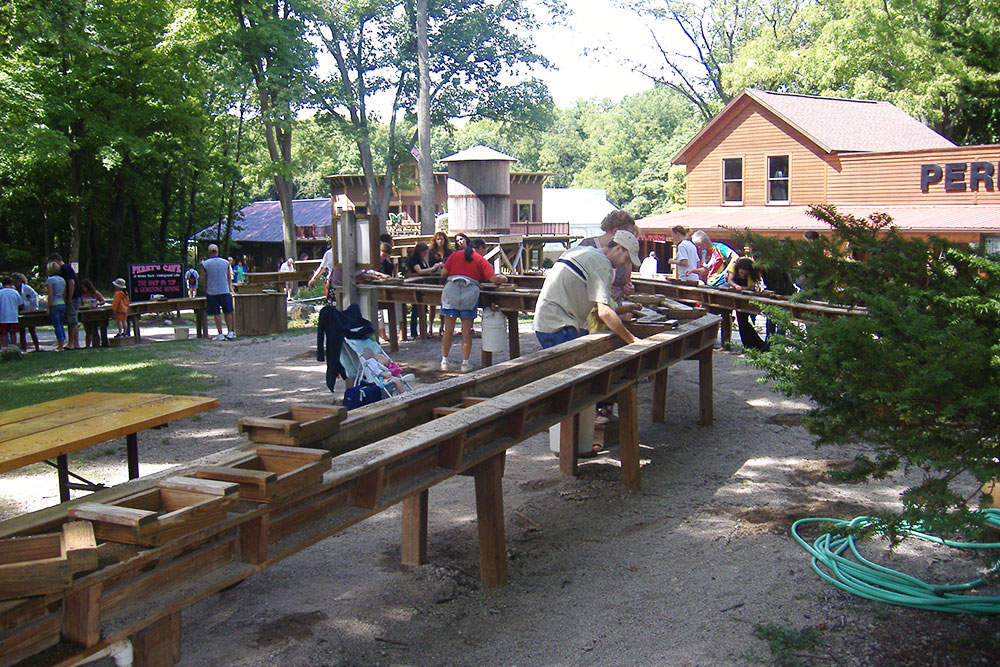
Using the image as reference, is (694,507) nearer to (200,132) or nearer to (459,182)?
(459,182)

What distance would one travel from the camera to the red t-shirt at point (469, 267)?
11.3 m

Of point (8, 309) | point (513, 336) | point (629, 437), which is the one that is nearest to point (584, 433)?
point (629, 437)

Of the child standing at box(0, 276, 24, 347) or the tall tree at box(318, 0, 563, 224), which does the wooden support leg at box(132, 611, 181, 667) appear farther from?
the tall tree at box(318, 0, 563, 224)

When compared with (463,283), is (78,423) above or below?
below

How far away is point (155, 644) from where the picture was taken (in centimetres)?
318

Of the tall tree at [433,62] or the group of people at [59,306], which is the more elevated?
the tall tree at [433,62]

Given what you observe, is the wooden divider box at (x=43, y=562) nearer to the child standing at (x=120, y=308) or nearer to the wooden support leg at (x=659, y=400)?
the wooden support leg at (x=659, y=400)

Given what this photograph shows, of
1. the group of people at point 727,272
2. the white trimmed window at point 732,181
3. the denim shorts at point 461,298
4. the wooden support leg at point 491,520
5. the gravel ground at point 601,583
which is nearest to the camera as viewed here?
the gravel ground at point 601,583

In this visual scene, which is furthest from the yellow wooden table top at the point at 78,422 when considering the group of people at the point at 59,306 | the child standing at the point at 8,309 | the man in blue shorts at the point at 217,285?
the group of people at the point at 59,306

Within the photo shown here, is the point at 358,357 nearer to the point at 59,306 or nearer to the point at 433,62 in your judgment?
the point at 59,306

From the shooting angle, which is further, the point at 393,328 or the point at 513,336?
the point at 393,328

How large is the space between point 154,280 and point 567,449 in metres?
16.3

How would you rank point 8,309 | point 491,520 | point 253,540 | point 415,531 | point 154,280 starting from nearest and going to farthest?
1. point 253,540
2. point 491,520
3. point 415,531
4. point 8,309
5. point 154,280

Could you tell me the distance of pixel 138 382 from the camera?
1149 cm
